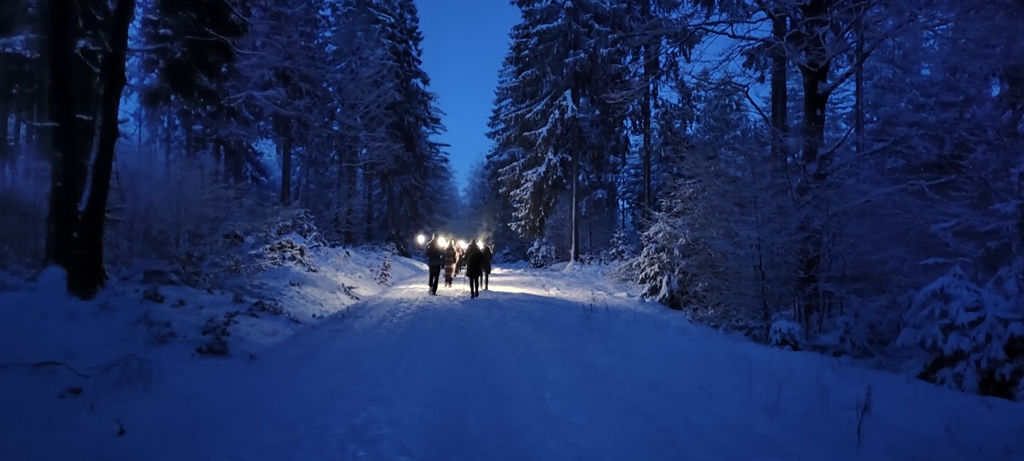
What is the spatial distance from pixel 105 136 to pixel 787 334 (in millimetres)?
11036

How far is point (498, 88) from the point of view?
40.3m

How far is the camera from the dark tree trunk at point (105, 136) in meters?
8.36

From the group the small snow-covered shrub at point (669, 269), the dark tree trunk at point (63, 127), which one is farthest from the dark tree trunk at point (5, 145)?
the small snow-covered shrub at point (669, 269)

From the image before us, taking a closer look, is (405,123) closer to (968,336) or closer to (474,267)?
(474,267)

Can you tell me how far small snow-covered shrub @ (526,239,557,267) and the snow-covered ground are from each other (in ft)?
78.2

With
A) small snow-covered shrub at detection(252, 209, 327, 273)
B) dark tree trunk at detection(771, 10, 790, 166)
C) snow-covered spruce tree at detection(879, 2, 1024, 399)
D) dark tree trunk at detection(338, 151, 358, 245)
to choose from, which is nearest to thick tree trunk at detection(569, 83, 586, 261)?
dark tree trunk at detection(338, 151, 358, 245)

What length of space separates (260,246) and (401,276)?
11.0 meters

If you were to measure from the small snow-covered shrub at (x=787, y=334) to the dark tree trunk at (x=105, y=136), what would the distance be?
10.4 m

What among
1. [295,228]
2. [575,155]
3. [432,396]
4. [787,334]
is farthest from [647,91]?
[575,155]

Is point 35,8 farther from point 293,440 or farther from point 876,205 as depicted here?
point 876,205

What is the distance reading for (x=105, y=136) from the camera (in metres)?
8.57

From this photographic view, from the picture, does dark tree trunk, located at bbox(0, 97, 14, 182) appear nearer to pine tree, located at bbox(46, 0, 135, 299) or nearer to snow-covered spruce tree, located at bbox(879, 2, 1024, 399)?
pine tree, located at bbox(46, 0, 135, 299)

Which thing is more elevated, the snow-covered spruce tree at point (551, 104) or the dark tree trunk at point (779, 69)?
the snow-covered spruce tree at point (551, 104)

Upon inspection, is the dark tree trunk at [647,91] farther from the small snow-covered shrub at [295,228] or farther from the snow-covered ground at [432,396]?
the small snow-covered shrub at [295,228]
